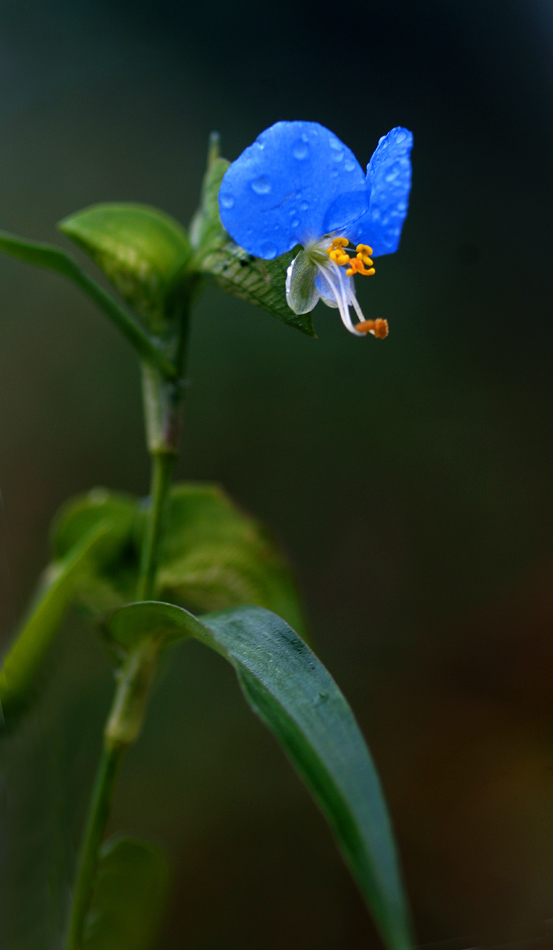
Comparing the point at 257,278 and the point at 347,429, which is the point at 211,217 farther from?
the point at 347,429

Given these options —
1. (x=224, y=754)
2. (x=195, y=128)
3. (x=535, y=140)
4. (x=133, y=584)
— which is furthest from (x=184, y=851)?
(x=535, y=140)

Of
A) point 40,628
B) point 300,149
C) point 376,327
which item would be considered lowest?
point 40,628

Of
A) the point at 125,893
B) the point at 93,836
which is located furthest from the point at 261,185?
the point at 125,893

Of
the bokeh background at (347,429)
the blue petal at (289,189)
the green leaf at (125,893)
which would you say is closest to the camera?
the blue petal at (289,189)

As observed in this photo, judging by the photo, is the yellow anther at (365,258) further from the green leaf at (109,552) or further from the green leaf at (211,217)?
the green leaf at (109,552)

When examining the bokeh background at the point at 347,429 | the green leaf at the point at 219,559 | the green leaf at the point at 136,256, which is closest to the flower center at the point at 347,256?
the green leaf at the point at 136,256

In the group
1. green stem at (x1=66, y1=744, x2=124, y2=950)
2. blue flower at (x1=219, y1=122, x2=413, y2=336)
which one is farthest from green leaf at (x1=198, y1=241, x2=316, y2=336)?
green stem at (x1=66, y1=744, x2=124, y2=950)

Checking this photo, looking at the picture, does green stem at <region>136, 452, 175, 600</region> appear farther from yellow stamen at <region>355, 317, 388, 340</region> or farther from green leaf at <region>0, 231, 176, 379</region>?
yellow stamen at <region>355, 317, 388, 340</region>

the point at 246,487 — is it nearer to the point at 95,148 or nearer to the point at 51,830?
the point at 95,148
